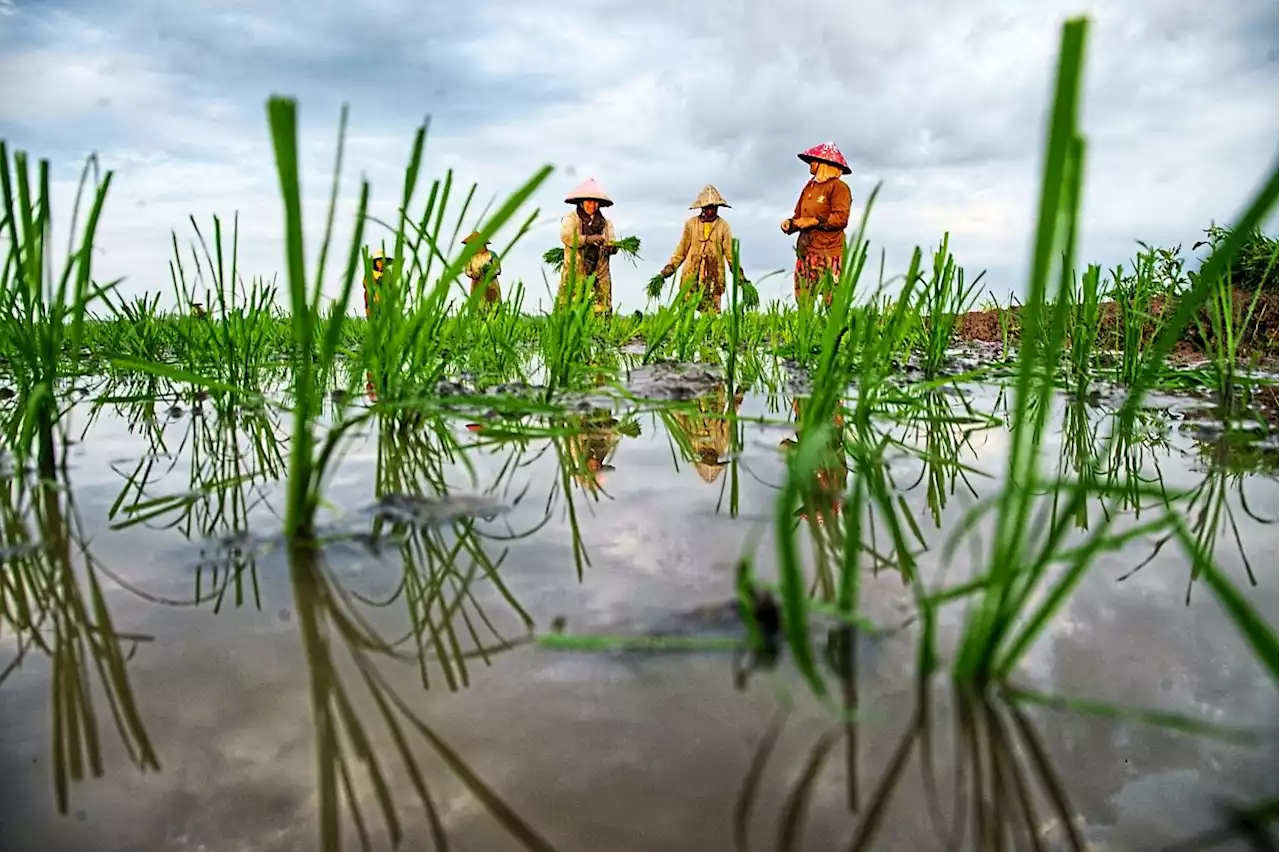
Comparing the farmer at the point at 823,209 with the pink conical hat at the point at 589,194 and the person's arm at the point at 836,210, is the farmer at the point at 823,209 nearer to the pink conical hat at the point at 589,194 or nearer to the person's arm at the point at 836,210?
the person's arm at the point at 836,210

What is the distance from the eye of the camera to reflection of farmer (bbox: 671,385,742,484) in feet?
4.55

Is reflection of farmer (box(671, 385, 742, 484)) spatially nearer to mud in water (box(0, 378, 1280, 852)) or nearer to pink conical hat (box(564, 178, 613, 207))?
mud in water (box(0, 378, 1280, 852))

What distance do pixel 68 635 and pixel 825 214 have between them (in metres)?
7.04

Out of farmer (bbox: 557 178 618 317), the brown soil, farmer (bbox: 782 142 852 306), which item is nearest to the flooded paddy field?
the brown soil

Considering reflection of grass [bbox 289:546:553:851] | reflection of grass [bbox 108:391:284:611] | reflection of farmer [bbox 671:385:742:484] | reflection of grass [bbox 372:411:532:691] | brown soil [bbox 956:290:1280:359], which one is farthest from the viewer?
brown soil [bbox 956:290:1280:359]

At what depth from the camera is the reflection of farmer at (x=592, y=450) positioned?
129 cm

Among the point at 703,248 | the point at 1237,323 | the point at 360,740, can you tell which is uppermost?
the point at 703,248

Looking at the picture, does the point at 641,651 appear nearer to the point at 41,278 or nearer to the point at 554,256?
the point at 41,278

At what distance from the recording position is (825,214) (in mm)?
7195

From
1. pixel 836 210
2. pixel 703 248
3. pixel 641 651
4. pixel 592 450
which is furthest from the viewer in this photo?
pixel 703 248

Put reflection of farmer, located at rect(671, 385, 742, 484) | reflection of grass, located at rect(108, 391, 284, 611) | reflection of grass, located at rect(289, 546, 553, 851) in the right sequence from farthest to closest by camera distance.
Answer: reflection of farmer, located at rect(671, 385, 742, 484)
reflection of grass, located at rect(108, 391, 284, 611)
reflection of grass, located at rect(289, 546, 553, 851)

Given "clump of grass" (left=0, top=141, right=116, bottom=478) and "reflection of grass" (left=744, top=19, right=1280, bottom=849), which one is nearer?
"reflection of grass" (left=744, top=19, right=1280, bottom=849)

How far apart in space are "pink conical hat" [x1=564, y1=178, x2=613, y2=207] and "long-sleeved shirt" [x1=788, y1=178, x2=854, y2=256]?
5.85 ft

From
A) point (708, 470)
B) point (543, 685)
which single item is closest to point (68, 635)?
point (543, 685)
